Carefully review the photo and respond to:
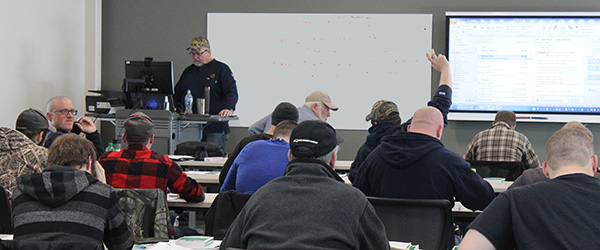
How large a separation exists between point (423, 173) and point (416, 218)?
31cm

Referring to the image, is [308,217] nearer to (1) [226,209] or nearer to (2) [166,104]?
(1) [226,209]

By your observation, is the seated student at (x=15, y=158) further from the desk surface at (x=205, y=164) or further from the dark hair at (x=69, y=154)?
the desk surface at (x=205, y=164)

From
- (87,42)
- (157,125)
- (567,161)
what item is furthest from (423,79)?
(567,161)

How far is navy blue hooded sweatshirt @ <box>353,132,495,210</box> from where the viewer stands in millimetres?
3146

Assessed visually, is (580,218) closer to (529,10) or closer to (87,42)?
(529,10)

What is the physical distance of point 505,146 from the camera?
218 inches

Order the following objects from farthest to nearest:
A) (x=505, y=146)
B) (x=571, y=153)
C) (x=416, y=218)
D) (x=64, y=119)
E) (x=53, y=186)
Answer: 1. (x=505, y=146)
2. (x=64, y=119)
3. (x=416, y=218)
4. (x=53, y=186)
5. (x=571, y=153)

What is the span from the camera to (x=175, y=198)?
3.82m

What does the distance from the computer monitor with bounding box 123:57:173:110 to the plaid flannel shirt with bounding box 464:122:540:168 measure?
316 centimetres

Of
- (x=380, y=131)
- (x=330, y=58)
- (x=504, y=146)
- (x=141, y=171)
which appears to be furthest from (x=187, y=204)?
(x=330, y=58)

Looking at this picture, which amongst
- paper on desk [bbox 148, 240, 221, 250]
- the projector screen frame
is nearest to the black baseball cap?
paper on desk [bbox 148, 240, 221, 250]

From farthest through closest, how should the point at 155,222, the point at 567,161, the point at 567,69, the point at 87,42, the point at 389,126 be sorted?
the point at 87,42 → the point at 567,69 → the point at 389,126 → the point at 155,222 → the point at 567,161

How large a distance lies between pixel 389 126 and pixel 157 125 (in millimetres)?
2639

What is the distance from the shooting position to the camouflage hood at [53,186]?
232cm
